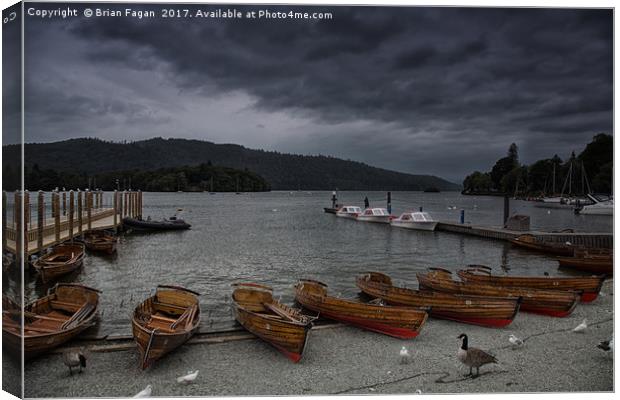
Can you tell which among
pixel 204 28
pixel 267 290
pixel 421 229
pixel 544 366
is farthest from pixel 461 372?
pixel 421 229

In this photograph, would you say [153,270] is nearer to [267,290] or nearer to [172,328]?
[267,290]

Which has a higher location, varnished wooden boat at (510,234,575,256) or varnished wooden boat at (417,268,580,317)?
varnished wooden boat at (417,268,580,317)

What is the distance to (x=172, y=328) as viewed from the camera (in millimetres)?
8039

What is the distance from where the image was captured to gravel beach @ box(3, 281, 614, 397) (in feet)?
20.1

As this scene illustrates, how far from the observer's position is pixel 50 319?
340 inches

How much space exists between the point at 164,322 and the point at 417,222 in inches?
1091

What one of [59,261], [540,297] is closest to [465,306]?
[540,297]

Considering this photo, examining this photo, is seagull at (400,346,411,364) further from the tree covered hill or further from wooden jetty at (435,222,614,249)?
wooden jetty at (435,222,614,249)

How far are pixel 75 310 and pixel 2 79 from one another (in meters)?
5.50

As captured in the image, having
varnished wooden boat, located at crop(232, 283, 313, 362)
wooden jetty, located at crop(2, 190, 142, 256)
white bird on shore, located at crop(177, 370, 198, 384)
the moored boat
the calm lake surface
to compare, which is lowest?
the calm lake surface

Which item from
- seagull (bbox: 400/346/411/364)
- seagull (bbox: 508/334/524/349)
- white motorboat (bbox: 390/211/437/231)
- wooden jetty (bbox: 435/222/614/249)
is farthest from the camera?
white motorboat (bbox: 390/211/437/231)

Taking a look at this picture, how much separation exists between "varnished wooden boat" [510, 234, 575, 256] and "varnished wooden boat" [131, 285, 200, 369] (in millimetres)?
Answer: 17915

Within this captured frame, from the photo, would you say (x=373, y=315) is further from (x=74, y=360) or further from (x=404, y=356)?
(x=74, y=360)

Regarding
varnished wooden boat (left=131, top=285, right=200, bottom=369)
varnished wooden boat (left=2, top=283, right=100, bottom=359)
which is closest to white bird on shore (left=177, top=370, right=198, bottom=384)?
varnished wooden boat (left=131, top=285, right=200, bottom=369)
